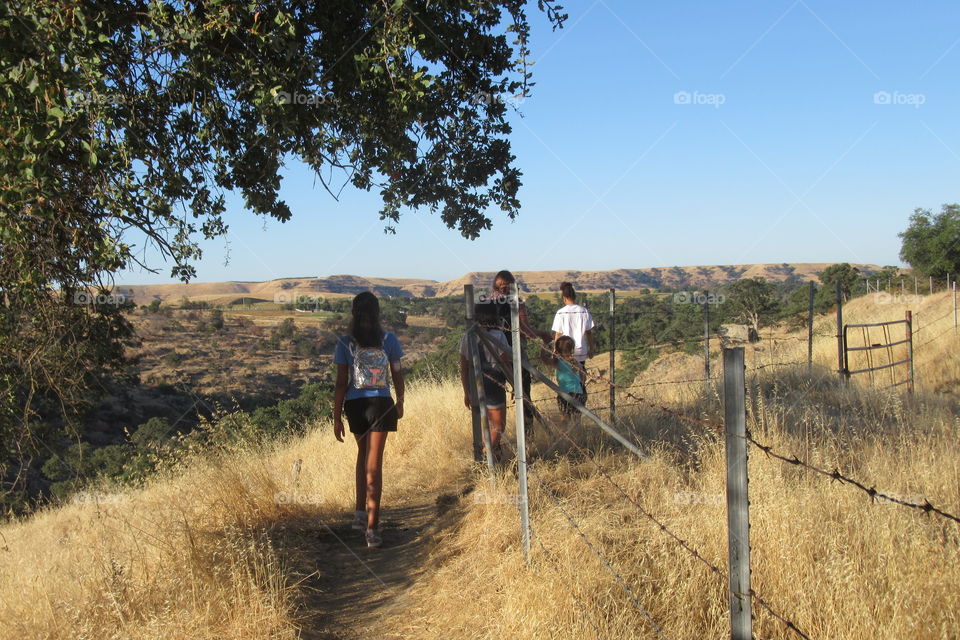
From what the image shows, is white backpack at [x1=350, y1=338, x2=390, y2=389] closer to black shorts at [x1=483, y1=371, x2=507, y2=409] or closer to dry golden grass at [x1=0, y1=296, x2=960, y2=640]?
dry golden grass at [x1=0, y1=296, x2=960, y2=640]

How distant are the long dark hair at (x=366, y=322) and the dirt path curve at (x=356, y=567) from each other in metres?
1.56

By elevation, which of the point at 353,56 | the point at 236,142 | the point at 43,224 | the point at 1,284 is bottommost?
the point at 1,284

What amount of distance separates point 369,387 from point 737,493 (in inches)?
132

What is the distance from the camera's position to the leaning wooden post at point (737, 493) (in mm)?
2115

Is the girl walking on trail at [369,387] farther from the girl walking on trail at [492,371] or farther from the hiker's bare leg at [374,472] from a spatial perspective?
the girl walking on trail at [492,371]

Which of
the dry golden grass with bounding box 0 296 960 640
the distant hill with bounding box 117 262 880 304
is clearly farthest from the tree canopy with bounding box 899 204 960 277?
the dry golden grass with bounding box 0 296 960 640

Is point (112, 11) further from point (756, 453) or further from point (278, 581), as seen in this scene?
point (756, 453)

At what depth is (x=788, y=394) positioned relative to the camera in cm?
962

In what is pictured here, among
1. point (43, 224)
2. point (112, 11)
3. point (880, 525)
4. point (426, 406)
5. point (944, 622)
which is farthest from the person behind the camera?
point (426, 406)

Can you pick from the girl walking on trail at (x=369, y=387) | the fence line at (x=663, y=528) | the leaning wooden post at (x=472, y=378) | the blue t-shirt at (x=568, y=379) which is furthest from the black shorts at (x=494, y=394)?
the girl walking on trail at (x=369, y=387)

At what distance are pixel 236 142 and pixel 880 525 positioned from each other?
4.81 metres

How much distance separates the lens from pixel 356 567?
487cm

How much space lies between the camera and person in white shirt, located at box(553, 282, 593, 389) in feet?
24.0

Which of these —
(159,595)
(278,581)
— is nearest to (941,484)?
(278,581)
